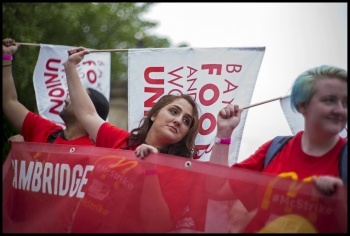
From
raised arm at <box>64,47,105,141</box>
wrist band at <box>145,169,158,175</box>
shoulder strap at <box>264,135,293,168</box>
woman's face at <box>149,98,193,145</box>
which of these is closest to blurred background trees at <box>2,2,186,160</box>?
raised arm at <box>64,47,105,141</box>

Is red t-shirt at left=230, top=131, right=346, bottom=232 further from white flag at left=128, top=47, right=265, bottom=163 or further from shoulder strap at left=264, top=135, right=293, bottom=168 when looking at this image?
white flag at left=128, top=47, right=265, bottom=163

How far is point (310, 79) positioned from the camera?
2.80m

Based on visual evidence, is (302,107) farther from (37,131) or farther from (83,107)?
(37,131)

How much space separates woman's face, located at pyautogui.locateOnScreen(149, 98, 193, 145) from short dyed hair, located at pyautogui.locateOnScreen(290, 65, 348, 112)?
3.27 feet

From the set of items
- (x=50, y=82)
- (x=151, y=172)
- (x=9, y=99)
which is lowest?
(x=151, y=172)

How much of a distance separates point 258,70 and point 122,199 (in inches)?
71.4

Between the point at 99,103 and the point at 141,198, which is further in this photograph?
the point at 99,103

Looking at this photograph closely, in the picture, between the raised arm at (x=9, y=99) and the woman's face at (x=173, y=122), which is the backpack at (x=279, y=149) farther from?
the raised arm at (x=9, y=99)

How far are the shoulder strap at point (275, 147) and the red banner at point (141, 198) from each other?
8.7 inches

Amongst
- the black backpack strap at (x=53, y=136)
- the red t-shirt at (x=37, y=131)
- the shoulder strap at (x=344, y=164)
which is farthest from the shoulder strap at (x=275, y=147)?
the black backpack strap at (x=53, y=136)

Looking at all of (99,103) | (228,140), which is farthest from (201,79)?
(228,140)

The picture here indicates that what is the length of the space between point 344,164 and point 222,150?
0.85 m

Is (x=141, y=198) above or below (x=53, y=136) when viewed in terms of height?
below

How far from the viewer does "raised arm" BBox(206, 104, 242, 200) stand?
2.86 m
